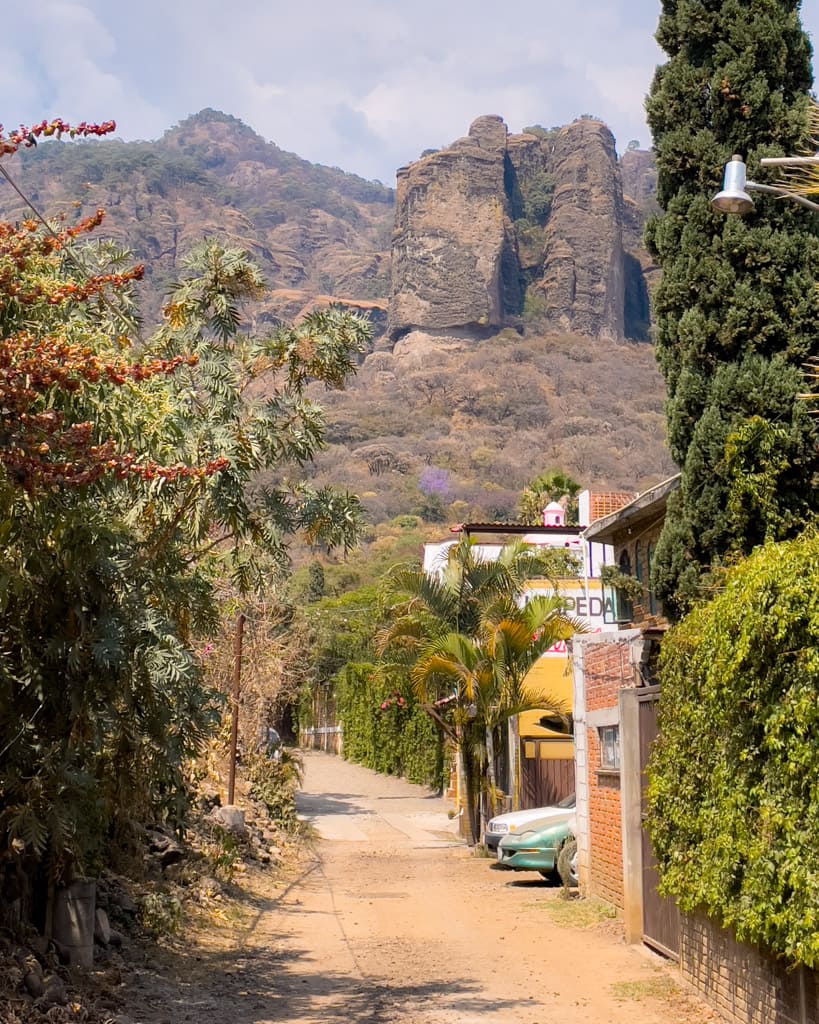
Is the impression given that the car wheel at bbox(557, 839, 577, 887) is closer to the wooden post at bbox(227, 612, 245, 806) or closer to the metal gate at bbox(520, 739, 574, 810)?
the wooden post at bbox(227, 612, 245, 806)

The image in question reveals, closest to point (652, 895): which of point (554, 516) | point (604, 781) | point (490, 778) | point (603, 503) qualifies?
point (604, 781)

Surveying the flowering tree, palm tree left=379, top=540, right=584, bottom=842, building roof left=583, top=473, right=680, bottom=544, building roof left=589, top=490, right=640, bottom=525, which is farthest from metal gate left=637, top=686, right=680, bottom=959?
building roof left=589, top=490, right=640, bottom=525

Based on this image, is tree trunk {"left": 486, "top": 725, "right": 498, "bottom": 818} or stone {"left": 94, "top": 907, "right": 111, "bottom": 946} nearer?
stone {"left": 94, "top": 907, "right": 111, "bottom": 946}

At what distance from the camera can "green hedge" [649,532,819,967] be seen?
619 centimetres

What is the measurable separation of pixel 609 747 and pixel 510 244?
141 m

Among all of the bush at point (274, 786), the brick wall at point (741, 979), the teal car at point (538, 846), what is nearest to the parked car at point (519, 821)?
the teal car at point (538, 846)

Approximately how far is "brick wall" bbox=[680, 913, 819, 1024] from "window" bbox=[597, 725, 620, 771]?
11.1 feet

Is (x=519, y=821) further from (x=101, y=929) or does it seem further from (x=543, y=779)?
(x=101, y=929)

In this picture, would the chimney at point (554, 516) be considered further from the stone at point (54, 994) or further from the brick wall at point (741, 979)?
the stone at point (54, 994)

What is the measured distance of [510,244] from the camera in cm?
14950

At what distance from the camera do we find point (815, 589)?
6.15m

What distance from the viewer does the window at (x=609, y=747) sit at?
42.3ft

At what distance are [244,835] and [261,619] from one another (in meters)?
6.37

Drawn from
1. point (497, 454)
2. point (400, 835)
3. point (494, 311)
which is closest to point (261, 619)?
point (400, 835)
